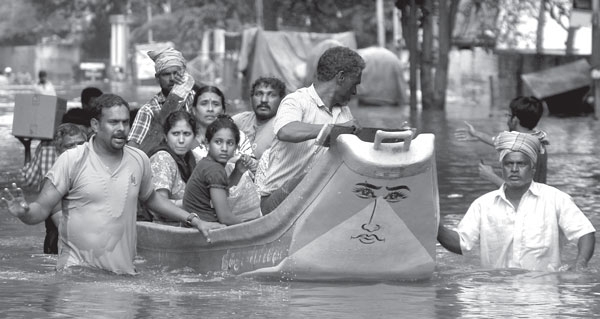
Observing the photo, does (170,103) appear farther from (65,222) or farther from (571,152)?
(571,152)

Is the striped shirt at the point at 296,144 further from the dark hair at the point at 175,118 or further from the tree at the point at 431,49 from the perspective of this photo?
the tree at the point at 431,49

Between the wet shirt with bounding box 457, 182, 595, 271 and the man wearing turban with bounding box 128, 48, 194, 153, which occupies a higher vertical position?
the man wearing turban with bounding box 128, 48, 194, 153

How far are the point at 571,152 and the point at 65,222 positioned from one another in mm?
13979

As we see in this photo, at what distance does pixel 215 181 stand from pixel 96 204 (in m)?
1.13

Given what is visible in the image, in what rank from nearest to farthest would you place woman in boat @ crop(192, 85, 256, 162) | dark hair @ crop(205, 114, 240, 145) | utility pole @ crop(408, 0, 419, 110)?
dark hair @ crop(205, 114, 240, 145) → woman in boat @ crop(192, 85, 256, 162) → utility pole @ crop(408, 0, 419, 110)

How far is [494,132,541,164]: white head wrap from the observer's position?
8602 millimetres

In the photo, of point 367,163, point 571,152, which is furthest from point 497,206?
point 571,152

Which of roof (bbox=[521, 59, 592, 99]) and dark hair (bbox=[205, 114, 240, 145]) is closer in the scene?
dark hair (bbox=[205, 114, 240, 145])

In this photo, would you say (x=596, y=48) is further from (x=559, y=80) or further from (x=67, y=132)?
(x=67, y=132)

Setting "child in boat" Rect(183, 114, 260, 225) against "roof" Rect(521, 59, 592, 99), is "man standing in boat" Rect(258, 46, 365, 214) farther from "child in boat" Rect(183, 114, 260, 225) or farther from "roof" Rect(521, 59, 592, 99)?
"roof" Rect(521, 59, 592, 99)

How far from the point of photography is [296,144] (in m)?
9.09

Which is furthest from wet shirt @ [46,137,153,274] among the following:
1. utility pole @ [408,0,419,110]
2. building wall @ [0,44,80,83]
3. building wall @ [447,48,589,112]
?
building wall @ [0,44,80,83]

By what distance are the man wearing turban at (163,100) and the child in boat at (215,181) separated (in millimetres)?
1259

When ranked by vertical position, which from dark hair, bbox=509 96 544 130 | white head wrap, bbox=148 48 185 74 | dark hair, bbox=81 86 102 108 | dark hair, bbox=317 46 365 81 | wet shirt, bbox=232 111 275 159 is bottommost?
wet shirt, bbox=232 111 275 159
